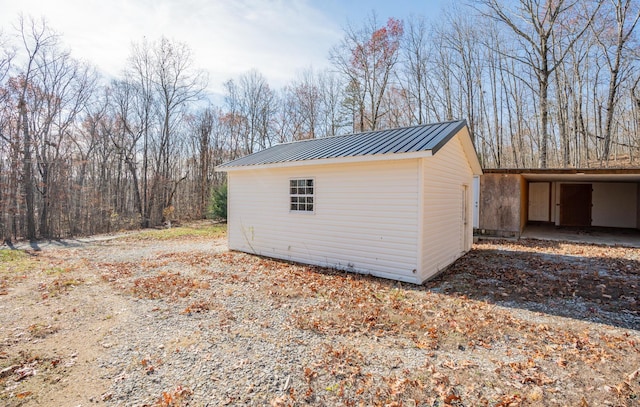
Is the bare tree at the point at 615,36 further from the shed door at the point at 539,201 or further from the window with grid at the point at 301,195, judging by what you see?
the window with grid at the point at 301,195

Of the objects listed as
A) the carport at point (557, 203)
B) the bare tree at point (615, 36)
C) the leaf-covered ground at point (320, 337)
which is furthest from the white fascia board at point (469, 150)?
the bare tree at point (615, 36)

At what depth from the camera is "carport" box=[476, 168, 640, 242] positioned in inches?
459

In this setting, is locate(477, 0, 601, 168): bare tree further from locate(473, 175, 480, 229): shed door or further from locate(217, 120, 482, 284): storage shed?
locate(217, 120, 482, 284): storage shed

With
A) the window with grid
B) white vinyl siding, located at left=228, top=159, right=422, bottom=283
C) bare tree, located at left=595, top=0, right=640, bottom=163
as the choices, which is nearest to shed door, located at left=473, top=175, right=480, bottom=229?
white vinyl siding, located at left=228, top=159, right=422, bottom=283

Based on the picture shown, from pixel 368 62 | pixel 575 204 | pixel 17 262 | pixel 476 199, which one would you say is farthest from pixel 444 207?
Result: pixel 368 62

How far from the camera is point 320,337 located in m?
3.91

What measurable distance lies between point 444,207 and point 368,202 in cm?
201

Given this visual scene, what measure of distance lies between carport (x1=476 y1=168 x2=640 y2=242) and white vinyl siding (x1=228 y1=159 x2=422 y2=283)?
730 cm

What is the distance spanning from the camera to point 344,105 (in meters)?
21.6

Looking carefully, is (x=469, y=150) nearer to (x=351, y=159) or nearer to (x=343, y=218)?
(x=351, y=159)

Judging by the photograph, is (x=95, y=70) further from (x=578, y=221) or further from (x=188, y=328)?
(x=578, y=221)

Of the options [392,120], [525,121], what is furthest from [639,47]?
[392,120]

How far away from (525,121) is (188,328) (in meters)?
25.8

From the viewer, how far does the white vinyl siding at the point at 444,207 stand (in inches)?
250
